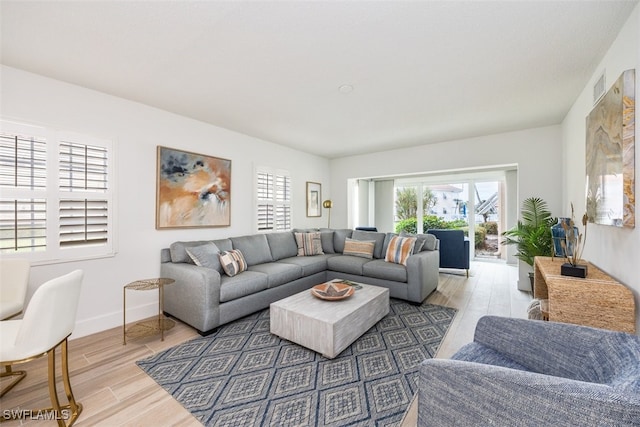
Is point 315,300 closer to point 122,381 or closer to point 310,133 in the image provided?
point 122,381

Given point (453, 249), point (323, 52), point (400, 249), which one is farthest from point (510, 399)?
point (453, 249)

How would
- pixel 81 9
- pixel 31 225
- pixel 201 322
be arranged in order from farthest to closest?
pixel 201 322, pixel 31 225, pixel 81 9

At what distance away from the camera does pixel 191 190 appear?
3559 mm

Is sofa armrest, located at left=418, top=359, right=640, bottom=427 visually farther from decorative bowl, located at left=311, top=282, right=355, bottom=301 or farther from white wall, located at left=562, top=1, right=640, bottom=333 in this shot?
decorative bowl, located at left=311, top=282, right=355, bottom=301

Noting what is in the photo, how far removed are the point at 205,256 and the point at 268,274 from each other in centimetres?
76

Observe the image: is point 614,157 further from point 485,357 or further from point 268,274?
point 268,274

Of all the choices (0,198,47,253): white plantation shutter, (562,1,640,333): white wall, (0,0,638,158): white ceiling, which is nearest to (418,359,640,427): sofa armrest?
(562,1,640,333): white wall

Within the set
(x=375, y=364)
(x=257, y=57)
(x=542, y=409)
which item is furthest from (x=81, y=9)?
(x=375, y=364)

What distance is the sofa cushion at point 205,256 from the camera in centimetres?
304

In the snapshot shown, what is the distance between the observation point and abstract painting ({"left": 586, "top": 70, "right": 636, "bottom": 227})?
63.3 inches

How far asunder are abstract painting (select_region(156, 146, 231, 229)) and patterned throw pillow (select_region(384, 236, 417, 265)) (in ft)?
8.04

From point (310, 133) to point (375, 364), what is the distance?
3.26 m

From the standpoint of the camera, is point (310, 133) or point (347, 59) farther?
point (310, 133)

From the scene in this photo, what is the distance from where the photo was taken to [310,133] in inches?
166
